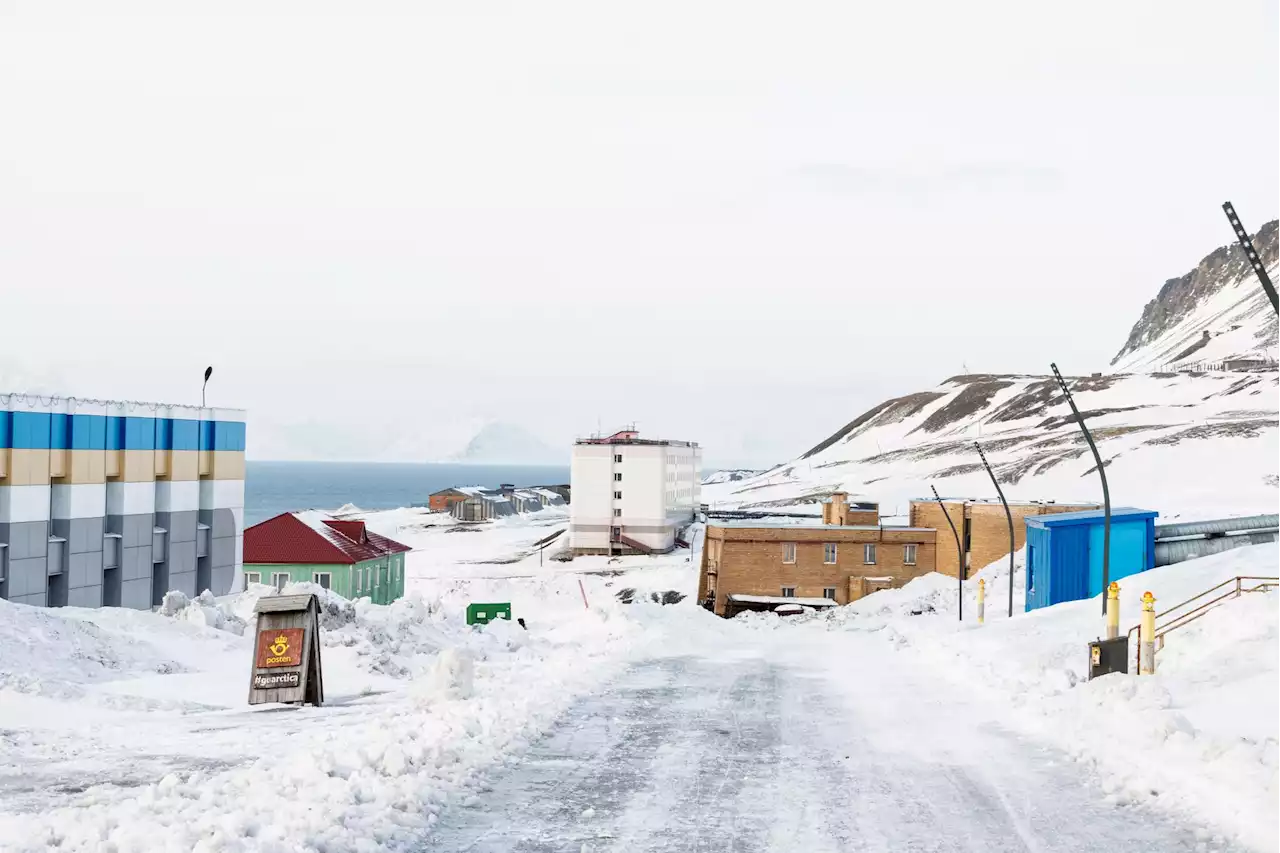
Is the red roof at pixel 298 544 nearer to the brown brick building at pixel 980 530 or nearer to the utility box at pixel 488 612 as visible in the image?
the utility box at pixel 488 612

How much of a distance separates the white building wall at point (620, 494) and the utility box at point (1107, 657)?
85322 mm

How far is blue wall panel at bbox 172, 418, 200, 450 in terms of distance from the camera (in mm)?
45250

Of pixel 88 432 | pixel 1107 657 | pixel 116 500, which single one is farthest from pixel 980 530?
pixel 1107 657

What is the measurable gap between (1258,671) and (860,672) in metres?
8.74

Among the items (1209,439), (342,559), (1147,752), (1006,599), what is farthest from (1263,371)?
(1147,752)

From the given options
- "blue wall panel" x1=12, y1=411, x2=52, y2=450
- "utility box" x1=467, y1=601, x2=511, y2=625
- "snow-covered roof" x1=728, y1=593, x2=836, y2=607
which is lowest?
"snow-covered roof" x1=728, y1=593, x2=836, y2=607

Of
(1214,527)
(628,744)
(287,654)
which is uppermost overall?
(1214,527)

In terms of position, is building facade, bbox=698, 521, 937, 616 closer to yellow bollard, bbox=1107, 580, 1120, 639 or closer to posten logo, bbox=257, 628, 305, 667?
yellow bollard, bbox=1107, 580, 1120, 639

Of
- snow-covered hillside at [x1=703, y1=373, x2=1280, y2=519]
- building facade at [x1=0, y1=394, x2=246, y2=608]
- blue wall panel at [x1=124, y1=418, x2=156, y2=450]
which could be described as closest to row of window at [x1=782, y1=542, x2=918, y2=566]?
snow-covered hillside at [x1=703, y1=373, x2=1280, y2=519]

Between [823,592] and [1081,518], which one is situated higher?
[1081,518]

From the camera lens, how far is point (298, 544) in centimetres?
5656

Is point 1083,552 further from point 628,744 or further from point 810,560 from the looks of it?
point 810,560

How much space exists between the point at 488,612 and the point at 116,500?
14.5 meters

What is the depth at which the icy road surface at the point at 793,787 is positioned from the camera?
31.1 ft
